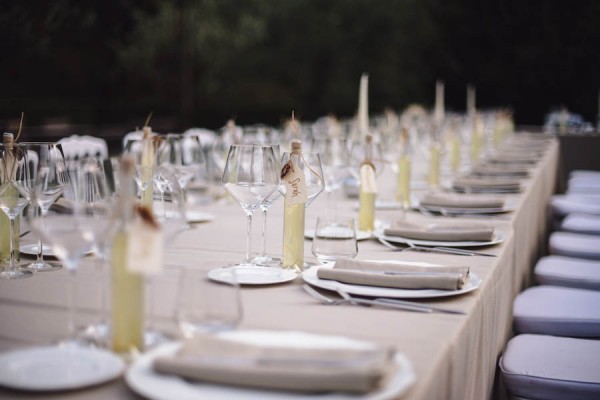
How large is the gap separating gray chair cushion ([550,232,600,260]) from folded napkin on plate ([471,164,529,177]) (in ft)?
1.23

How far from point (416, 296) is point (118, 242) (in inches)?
24.9

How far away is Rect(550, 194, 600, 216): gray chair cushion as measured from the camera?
4953 mm

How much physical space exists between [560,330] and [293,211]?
1.13 m

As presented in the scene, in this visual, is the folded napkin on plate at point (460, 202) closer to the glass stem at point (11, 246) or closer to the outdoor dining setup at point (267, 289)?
the outdoor dining setup at point (267, 289)

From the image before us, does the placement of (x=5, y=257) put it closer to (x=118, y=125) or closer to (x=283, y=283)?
(x=283, y=283)

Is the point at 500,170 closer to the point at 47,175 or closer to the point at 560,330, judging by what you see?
the point at 560,330

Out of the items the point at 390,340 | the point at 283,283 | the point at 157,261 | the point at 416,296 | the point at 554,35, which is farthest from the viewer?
the point at 554,35

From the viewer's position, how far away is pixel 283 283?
175 cm

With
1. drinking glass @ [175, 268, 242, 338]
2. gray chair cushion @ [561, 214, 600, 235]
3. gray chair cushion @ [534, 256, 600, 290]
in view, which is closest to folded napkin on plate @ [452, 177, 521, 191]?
gray chair cushion @ [534, 256, 600, 290]

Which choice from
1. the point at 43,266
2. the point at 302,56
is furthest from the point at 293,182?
the point at 302,56

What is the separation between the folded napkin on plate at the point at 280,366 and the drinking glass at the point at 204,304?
8cm

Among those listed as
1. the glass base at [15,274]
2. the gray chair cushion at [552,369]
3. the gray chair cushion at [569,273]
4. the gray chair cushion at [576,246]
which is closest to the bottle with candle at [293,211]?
the glass base at [15,274]

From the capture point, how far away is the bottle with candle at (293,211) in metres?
1.91

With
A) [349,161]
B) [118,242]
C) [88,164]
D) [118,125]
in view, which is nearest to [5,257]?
[88,164]
